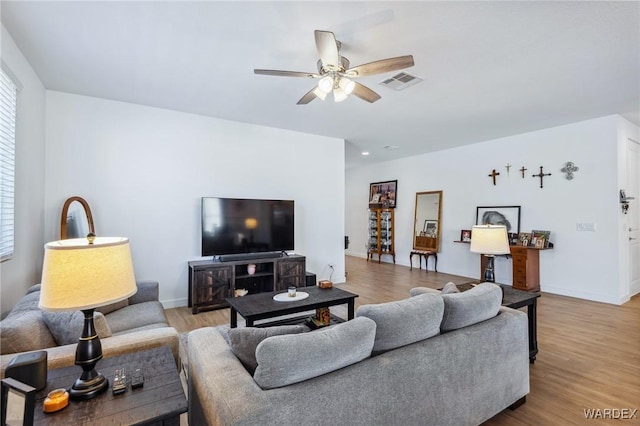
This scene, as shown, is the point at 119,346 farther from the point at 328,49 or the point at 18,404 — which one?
the point at 328,49

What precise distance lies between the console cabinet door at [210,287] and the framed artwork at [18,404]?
2979 millimetres

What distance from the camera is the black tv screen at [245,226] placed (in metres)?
4.12

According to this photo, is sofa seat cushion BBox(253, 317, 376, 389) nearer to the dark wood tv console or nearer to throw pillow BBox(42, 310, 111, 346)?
throw pillow BBox(42, 310, 111, 346)

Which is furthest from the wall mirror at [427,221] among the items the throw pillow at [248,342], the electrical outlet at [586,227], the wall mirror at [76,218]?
the wall mirror at [76,218]

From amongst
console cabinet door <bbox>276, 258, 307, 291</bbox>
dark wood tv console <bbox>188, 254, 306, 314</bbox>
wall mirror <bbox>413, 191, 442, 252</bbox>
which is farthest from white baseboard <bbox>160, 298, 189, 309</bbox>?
wall mirror <bbox>413, 191, 442, 252</bbox>

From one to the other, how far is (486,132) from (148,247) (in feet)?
18.4

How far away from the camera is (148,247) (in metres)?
3.94

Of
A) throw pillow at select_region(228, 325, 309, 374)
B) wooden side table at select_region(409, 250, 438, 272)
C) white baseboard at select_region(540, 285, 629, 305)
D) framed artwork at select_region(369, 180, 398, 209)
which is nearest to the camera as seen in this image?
throw pillow at select_region(228, 325, 309, 374)

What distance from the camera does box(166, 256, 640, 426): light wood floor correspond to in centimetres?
201

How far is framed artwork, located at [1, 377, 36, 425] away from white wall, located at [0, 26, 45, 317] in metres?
1.97

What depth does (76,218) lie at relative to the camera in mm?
3525

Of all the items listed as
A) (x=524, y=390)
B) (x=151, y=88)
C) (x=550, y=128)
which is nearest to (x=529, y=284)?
(x=550, y=128)

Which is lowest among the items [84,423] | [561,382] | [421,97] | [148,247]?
[561,382]

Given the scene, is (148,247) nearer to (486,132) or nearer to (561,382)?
(561,382)
